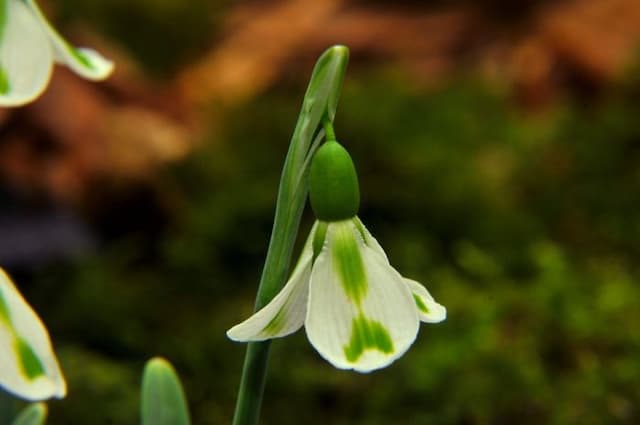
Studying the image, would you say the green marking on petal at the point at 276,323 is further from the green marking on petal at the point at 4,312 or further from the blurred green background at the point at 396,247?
the blurred green background at the point at 396,247

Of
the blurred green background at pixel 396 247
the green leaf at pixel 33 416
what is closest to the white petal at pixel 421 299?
the green leaf at pixel 33 416

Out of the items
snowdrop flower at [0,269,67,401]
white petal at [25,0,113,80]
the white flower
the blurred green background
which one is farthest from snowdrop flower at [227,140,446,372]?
the blurred green background

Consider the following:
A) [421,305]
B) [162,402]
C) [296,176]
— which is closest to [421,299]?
[421,305]

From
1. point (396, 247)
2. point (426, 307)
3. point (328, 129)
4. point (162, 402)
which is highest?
point (328, 129)

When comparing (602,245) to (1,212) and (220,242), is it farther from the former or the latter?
(1,212)

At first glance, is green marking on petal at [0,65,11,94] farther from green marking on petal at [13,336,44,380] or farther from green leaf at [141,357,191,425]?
green leaf at [141,357,191,425]

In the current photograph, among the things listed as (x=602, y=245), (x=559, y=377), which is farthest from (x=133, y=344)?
(x=602, y=245)

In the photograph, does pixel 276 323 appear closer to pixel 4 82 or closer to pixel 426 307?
pixel 426 307
